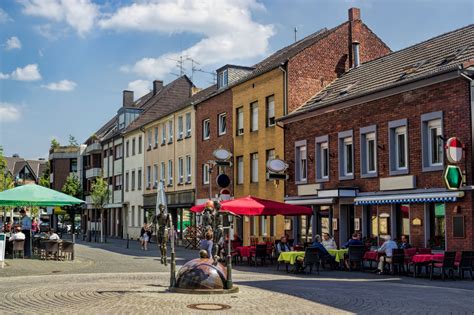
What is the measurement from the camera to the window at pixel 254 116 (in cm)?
3528

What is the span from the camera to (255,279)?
758 inches

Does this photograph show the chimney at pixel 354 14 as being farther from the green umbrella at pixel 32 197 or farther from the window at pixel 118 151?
the window at pixel 118 151

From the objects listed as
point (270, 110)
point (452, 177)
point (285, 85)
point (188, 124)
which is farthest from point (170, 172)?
point (452, 177)

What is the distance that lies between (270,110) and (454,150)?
1425 cm

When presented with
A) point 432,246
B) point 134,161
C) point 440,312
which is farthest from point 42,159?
point 440,312

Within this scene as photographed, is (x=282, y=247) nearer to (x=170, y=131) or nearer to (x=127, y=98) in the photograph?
(x=170, y=131)

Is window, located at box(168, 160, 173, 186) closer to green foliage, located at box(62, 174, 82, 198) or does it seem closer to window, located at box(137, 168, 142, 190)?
window, located at box(137, 168, 142, 190)

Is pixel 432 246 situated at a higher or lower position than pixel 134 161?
lower

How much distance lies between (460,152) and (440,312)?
9964 mm

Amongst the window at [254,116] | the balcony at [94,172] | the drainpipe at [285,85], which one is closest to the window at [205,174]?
the window at [254,116]

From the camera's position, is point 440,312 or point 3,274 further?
point 3,274

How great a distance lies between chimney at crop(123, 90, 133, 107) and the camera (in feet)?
226

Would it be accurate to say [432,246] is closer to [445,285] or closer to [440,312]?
[445,285]

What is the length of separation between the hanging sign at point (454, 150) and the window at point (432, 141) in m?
1.40
